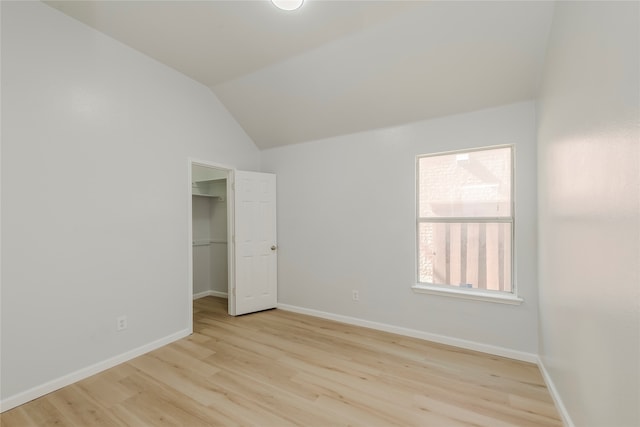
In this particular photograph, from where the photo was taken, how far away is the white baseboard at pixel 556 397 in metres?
1.66

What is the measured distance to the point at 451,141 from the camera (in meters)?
2.92

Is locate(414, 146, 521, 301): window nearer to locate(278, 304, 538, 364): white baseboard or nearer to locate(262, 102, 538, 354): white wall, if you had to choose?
locate(262, 102, 538, 354): white wall

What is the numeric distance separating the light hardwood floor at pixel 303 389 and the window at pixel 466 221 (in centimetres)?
75

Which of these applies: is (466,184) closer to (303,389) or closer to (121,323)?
(303,389)

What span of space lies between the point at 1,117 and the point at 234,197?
2.21m

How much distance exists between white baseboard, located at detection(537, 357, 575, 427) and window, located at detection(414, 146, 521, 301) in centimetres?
67

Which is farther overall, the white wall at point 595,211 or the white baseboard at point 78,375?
the white baseboard at point 78,375

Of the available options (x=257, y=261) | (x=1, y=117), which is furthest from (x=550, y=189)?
(x=1, y=117)

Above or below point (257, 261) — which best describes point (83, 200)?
above

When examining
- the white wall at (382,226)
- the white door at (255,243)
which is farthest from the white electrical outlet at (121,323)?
the white wall at (382,226)

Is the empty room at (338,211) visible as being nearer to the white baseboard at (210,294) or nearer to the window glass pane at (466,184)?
the window glass pane at (466,184)

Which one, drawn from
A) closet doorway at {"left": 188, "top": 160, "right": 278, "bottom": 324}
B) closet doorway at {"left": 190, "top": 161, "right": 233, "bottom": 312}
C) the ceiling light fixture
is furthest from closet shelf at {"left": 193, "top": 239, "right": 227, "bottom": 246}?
the ceiling light fixture

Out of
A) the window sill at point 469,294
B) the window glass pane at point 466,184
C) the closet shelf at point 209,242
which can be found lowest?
the window sill at point 469,294

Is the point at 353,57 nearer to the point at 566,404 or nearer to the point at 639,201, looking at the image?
the point at 639,201
